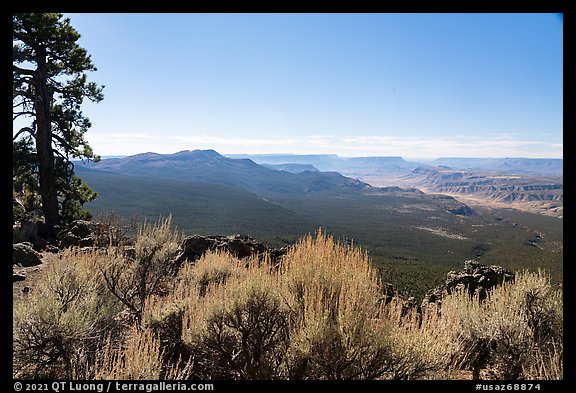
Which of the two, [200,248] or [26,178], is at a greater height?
[26,178]

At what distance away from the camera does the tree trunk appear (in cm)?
1223

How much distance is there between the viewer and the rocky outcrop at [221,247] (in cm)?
887

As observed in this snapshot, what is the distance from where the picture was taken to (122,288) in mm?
5594

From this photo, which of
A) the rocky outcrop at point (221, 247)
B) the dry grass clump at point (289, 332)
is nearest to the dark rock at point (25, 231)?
the rocky outcrop at point (221, 247)

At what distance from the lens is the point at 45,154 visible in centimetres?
1272

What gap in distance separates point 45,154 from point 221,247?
9478 millimetres

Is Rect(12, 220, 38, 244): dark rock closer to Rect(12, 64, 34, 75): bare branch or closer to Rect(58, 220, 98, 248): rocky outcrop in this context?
Rect(58, 220, 98, 248): rocky outcrop

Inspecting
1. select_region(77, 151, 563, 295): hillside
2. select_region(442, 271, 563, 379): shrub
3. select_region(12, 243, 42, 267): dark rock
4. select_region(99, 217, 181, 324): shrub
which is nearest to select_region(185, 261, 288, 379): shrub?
select_region(99, 217, 181, 324): shrub

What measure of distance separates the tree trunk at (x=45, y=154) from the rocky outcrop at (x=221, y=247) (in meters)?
7.28

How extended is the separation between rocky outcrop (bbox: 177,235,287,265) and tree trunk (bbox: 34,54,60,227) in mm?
7279

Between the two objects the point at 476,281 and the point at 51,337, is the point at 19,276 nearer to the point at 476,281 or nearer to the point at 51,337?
the point at 51,337
